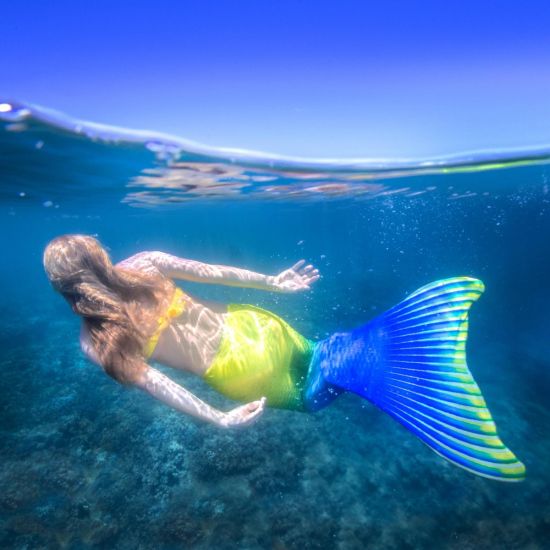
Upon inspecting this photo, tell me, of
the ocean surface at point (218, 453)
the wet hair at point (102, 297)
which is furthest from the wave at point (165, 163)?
the wet hair at point (102, 297)

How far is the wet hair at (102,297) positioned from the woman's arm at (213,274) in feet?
1.27

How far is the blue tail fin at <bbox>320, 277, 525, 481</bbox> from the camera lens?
246 centimetres

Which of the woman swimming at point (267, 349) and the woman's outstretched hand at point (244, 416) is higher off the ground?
the woman swimming at point (267, 349)

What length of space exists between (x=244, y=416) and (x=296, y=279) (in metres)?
1.91

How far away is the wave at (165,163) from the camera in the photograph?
8.45m

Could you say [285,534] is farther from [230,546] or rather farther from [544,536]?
[544,536]

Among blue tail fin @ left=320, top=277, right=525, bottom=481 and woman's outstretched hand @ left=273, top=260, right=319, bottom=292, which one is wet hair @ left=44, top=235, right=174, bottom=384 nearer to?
woman's outstretched hand @ left=273, top=260, right=319, bottom=292

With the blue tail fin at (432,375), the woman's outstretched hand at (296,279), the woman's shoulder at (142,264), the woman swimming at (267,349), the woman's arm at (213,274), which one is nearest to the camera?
the blue tail fin at (432,375)

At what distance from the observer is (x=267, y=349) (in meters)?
3.58

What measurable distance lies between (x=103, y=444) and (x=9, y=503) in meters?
2.20

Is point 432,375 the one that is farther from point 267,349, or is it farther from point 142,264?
point 142,264

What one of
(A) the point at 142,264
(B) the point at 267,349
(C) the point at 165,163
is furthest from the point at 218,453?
(C) the point at 165,163

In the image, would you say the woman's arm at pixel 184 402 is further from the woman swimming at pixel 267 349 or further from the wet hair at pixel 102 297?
the wet hair at pixel 102 297

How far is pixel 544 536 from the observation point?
23.7ft
